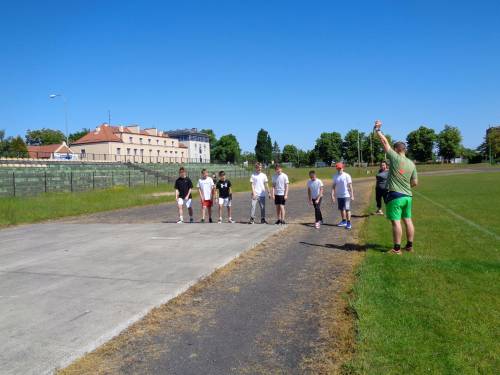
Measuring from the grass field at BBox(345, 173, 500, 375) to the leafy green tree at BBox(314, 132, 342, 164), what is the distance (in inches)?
4963

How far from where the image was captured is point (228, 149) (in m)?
140

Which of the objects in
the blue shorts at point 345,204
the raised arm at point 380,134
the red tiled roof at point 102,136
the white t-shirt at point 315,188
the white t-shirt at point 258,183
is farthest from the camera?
the red tiled roof at point 102,136

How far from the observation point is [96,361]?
3.81m

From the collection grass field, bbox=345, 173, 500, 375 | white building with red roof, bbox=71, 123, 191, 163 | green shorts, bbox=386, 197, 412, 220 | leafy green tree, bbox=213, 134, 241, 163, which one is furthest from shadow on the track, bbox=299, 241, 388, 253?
leafy green tree, bbox=213, 134, 241, 163

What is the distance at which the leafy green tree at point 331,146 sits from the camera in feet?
435

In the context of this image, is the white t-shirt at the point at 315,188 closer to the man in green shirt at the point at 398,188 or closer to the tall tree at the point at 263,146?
the man in green shirt at the point at 398,188

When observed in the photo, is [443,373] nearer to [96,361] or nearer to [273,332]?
[273,332]

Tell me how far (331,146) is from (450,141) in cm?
3417

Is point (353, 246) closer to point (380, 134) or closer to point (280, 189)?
point (380, 134)

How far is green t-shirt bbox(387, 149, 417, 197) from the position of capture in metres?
7.49

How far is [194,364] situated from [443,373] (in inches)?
80.6

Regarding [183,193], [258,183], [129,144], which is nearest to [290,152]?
[129,144]

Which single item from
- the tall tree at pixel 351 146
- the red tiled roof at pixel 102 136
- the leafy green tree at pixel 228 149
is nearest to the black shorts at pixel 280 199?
the red tiled roof at pixel 102 136

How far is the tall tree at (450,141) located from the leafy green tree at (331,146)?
29.9 meters
